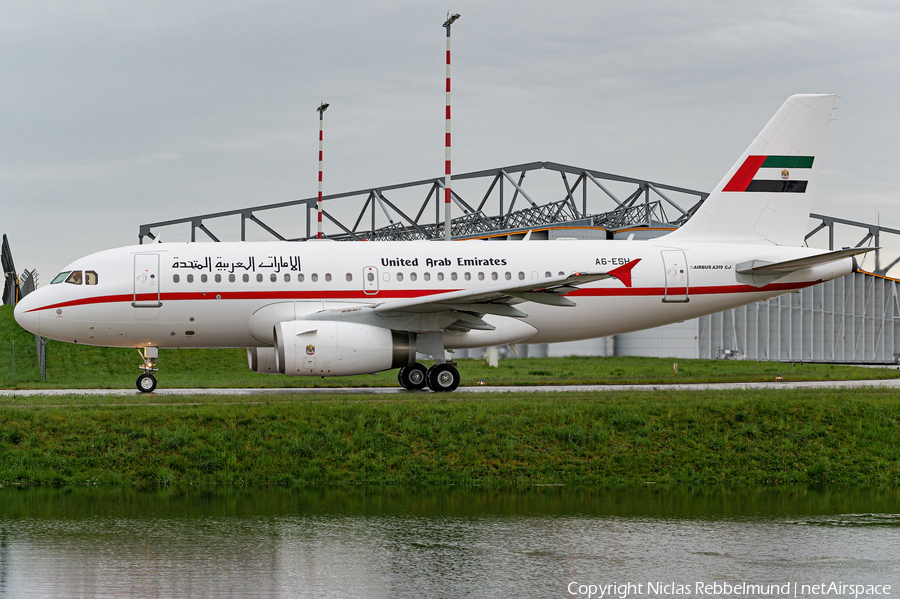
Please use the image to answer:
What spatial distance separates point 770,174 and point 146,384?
18.9 metres

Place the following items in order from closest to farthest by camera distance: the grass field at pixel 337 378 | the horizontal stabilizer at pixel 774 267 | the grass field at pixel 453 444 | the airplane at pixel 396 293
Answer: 1. the grass field at pixel 453 444
2. the airplane at pixel 396 293
3. the horizontal stabilizer at pixel 774 267
4. the grass field at pixel 337 378

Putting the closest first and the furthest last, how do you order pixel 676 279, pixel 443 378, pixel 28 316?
pixel 443 378, pixel 28 316, pixel 676 279

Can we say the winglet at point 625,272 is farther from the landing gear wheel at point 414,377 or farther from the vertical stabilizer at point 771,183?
the landing gear wheel at point 414,377

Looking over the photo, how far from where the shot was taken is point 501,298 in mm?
24281

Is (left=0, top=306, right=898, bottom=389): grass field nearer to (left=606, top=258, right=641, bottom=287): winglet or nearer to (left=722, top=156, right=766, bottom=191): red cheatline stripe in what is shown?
(left=606, top=258, right=641, bottom=287): winglet

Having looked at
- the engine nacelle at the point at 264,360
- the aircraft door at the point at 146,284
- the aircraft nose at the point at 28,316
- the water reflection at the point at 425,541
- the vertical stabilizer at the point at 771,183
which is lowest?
the water reflection at the point at 425,541

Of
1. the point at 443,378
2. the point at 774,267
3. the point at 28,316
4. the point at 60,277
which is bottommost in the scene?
the point at 443,378

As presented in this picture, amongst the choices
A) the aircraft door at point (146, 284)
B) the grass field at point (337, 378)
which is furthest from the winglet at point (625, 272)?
the aircraft door at point (146, 284)

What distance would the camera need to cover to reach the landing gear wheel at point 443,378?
2508cm

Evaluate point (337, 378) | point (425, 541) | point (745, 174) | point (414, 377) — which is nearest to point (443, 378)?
point (414, 377)

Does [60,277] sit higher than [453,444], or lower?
higher

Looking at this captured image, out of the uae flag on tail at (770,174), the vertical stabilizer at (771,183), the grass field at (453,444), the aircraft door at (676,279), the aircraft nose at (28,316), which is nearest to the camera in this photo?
the grass field at (453,444)

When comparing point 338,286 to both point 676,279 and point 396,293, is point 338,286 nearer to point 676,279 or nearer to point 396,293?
point 396,293

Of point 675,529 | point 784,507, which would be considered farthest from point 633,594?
point 784,507
